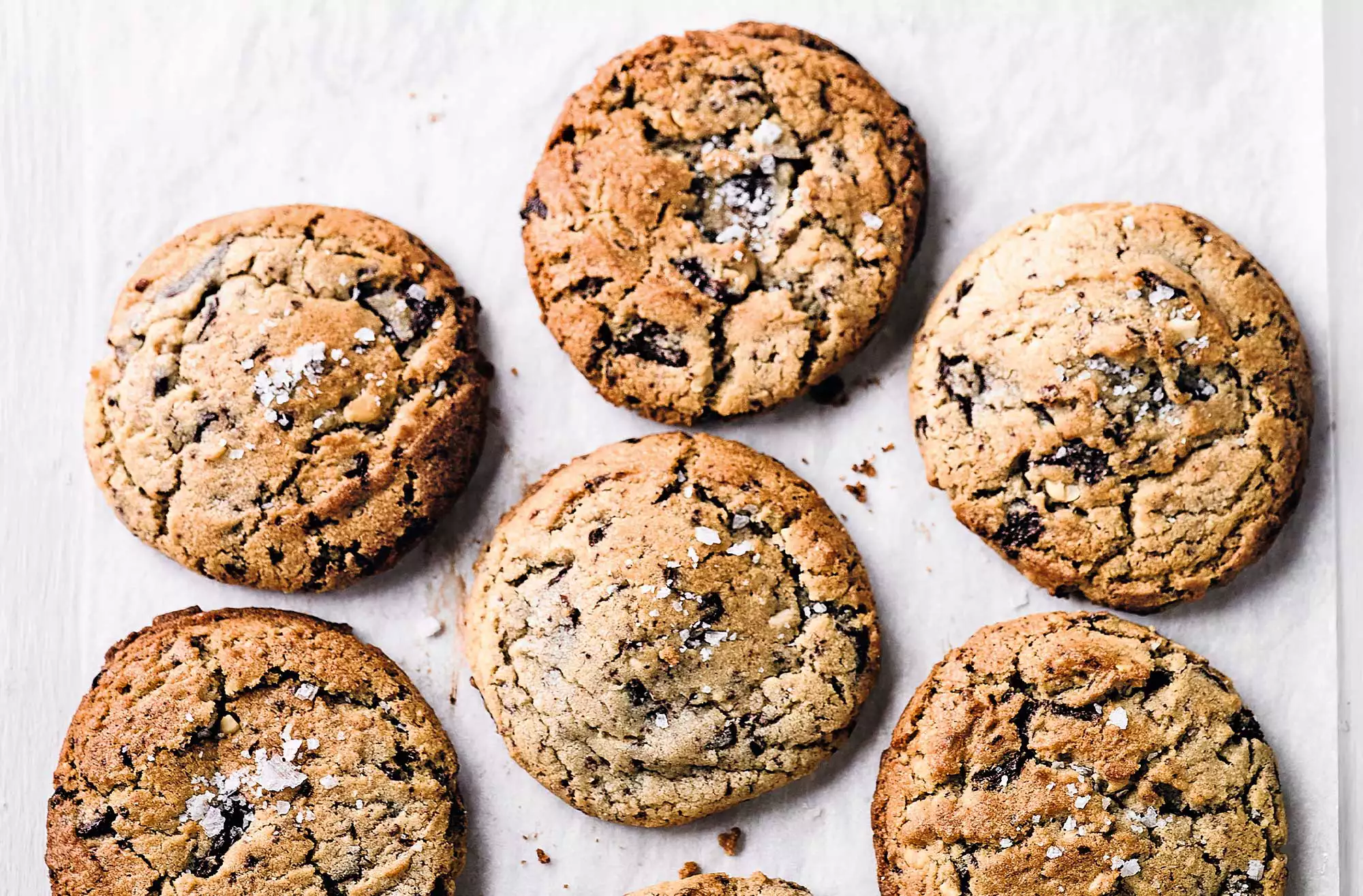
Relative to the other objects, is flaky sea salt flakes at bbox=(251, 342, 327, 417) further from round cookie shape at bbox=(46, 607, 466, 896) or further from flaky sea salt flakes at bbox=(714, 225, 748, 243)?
flaky sea salt flakes at bbox=(714, 225, 748, 243)

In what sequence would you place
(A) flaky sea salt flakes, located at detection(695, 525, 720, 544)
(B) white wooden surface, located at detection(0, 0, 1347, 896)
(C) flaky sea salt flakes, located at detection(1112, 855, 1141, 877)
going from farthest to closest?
1. (B) white wooden surface, located at detection(0, 0, 1347, 896)
2. (A) flaky sea salt flakes, located at detection(695, 525, 720, 544)
3. (C) flaky sea salt flakes, located at detection(1112, 855, 1141, 877)

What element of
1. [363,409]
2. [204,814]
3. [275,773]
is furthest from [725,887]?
[363,409]

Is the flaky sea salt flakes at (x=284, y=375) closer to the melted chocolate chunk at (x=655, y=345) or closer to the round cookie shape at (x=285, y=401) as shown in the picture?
the round cookie shape at (x=285, y=401)

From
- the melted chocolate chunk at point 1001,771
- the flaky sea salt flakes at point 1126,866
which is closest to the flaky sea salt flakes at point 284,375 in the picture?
the melted chocolate chunk at point 1001,771

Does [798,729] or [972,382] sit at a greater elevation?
[972,382]

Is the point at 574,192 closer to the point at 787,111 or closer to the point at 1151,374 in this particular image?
the point at 787,111

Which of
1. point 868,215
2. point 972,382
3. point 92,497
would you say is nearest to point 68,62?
point 92,497

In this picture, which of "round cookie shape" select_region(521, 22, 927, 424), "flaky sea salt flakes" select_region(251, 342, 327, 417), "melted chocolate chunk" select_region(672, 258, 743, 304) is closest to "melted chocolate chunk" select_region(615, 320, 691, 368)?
"round cookie shape" select_region(521, 22, 927, 424)
